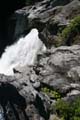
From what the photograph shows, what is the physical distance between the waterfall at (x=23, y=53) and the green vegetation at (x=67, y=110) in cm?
1005

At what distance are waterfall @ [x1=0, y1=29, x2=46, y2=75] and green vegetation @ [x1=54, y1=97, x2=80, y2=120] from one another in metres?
10.1

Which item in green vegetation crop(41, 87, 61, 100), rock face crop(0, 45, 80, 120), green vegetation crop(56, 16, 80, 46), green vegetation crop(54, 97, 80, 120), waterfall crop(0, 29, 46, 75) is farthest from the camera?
waterfall crop(0, 29, 46, 75)

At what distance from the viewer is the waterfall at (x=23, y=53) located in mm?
28116

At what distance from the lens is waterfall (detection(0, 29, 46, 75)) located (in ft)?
92.2

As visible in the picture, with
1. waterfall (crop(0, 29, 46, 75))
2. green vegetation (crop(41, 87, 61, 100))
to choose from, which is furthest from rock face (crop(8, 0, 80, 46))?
green vegetation (crop(41, 87, 61, 100))

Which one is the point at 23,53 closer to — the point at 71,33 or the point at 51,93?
the point at 71,33

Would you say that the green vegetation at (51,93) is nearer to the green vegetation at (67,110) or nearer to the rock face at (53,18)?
the green vegetation at (67,110)

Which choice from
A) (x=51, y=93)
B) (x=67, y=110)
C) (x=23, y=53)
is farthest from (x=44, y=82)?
(x=23, y=53)

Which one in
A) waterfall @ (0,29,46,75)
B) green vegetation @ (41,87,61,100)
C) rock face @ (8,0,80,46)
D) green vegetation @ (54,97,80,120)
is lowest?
green vegetation @ (54,97,80,120)

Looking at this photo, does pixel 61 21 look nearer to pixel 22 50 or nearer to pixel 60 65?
pixel 22 50

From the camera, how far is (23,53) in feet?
97.2

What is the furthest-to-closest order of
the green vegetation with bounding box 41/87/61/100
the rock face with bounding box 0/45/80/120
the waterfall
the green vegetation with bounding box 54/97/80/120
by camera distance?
the waterfall
the green vegetation with bounding box 41/87/61/100
the green vegetation with bounding box 54/97/80/120
the rock face with bounding box 0/45/80/120

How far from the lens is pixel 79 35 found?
2362 cm

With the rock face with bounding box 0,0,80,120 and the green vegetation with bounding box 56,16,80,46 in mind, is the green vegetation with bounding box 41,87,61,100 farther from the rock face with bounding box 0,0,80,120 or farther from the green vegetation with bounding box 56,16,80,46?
the green vegetation with bounding box 56,16,80,46
